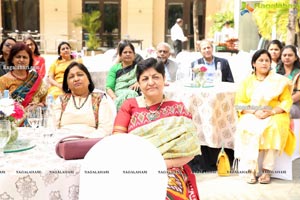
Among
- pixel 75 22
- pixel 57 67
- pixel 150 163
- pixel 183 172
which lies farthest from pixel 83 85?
pixel 75 22

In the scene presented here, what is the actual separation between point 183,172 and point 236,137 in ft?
6.76

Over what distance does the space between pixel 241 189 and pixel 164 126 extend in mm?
1838

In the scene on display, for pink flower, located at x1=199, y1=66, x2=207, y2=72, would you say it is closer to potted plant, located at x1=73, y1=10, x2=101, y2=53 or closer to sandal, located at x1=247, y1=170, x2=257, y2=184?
sandal, located at x1=247, y1=170, x2=257, y2=184

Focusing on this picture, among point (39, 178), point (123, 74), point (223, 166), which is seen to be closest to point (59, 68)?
point (123, 74)

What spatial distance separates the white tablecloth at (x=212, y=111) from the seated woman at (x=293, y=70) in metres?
0.64

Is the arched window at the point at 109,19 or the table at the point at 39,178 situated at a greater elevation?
the arched window at the point at 109,19

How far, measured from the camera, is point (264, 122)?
163 inches

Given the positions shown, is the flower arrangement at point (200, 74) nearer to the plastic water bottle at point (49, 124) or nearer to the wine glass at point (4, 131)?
the plastic water bottle at point (49, 124)

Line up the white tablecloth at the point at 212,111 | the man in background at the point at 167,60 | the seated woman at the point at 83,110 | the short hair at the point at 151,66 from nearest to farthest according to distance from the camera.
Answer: the short hair at the point at 151,66 < the seated woman at the point at 83,110 < the white tablecloth at the point at 212,111 < the man in background at the point at 167,60

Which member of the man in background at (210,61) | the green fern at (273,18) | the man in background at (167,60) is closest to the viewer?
the man in background at (210,61)

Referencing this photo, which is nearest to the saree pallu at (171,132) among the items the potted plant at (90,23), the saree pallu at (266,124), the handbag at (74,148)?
the handbag at (74,148)

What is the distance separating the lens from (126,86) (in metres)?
5.10

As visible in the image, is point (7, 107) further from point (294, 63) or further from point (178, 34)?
point (178, 34)

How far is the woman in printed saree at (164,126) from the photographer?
2.35m
